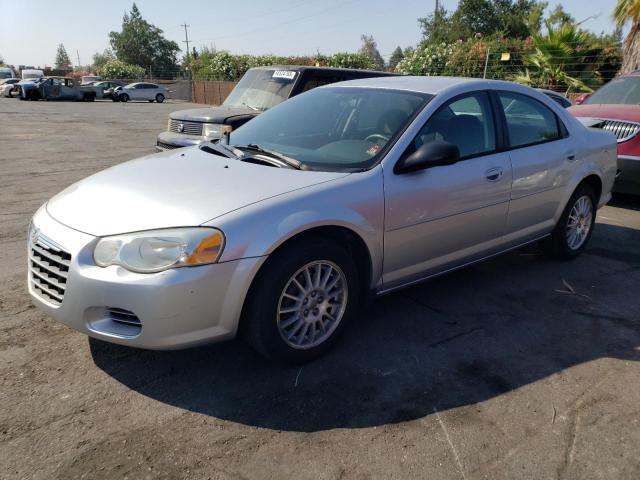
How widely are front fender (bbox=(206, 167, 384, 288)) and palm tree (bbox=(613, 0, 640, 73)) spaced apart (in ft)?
43.1

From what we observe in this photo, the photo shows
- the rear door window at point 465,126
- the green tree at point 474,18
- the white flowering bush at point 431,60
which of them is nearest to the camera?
the rear door window at point 465,126

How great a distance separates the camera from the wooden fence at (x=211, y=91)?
110ft

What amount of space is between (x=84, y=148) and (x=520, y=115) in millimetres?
10690

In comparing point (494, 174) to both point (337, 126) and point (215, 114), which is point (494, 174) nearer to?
point (337, 126)

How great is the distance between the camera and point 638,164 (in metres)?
6.81

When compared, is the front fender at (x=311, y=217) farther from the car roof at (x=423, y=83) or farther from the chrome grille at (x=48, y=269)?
the car roof at (x=423, y=83)

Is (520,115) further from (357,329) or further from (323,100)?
(357,329)

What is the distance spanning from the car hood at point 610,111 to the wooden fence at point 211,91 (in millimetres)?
26666

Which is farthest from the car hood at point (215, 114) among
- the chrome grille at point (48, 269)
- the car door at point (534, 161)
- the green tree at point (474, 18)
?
the green tree at point (474, 18)

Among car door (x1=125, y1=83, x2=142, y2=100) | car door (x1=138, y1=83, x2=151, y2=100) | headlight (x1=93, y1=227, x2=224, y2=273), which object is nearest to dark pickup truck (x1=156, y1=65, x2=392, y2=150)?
headlight (x1=93, y1=227, x2=224, y2=273)

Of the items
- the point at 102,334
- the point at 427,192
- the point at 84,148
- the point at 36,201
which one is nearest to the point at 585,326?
the point at 427,192

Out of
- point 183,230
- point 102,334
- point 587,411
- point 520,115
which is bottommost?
point 587,411

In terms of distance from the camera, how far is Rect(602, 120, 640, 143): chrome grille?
274 inches

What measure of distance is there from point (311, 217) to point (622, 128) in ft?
19.6
